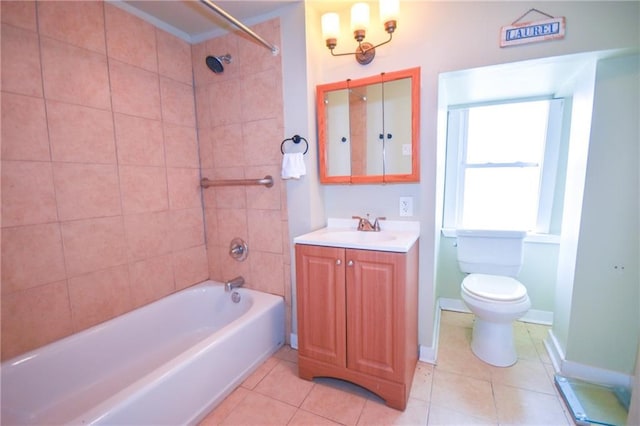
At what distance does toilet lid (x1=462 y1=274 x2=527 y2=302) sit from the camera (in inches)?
66.9

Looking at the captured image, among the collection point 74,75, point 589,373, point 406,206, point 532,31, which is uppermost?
point 532,31

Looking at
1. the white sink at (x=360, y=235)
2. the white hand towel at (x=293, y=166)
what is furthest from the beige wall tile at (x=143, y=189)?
the white sink at (x=360, y=235)

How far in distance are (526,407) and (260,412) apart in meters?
1.39

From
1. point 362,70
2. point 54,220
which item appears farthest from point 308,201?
point 54,220

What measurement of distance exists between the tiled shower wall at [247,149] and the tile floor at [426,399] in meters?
0.51

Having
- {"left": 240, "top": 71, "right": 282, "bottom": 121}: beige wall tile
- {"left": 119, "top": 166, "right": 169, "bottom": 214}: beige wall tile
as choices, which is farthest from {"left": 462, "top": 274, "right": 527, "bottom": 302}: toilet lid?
{"left": 119, "top": 166, "right": 169, "bottom": 214}: beige wall tile

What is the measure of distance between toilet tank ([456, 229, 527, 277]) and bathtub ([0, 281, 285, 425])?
146cm

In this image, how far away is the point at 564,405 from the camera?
1.42 metres

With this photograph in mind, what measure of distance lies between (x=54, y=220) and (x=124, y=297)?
24.0 inches

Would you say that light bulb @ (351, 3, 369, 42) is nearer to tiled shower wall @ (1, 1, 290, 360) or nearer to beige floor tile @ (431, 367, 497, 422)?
tiled shower wall @ (1, 1, 290, 360)

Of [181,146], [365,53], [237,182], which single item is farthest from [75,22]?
[365,53]

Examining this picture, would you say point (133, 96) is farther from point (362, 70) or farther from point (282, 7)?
point (362, 70)

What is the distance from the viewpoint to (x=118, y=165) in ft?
5.49

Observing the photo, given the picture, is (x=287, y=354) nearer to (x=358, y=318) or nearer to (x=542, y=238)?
(x=358, y=318)
